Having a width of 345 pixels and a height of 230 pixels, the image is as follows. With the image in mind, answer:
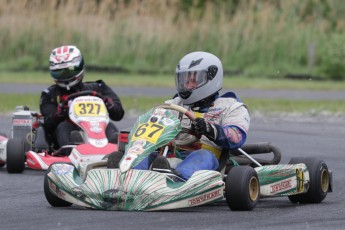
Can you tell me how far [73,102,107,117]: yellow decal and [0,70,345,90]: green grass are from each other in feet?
33.0

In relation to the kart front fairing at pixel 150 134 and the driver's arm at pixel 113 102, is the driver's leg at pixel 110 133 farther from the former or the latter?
the kart front fairing at pixel 150 134

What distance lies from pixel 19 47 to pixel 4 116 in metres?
9.13

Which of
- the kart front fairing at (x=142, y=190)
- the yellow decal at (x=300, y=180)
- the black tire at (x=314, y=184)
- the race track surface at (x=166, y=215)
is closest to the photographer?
the race track surface at (x=166, y=215)

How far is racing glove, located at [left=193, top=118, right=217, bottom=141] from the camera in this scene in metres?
7.29

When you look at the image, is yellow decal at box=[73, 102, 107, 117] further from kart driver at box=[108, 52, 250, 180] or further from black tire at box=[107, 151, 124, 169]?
black tire at box=[107, 151, 124, 169]

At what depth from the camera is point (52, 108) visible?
10.9 m

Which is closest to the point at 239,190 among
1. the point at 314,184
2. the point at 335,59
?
the point at 314,184

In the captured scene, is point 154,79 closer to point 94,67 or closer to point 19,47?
point 94,67

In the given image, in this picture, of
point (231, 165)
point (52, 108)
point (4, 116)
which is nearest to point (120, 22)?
point (4, 116)

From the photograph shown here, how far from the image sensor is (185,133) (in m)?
7.66

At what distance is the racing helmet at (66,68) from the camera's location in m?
11.0

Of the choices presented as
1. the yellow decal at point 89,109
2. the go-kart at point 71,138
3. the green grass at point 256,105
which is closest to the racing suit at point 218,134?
the go-kart at point 71,138

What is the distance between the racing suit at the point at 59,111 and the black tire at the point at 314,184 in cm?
317

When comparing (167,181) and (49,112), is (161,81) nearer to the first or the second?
(49,112)
